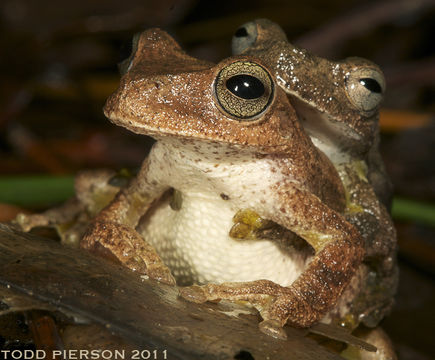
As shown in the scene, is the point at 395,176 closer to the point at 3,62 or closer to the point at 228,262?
the point at 228,262

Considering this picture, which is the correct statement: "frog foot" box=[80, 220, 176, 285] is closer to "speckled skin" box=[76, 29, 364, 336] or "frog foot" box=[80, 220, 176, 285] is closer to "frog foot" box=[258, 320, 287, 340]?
"speckled skin" box=[76, 29, 364, 336]

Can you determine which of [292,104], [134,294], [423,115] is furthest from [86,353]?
[423,115]

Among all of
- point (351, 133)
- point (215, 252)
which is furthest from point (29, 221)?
point (351, 133)

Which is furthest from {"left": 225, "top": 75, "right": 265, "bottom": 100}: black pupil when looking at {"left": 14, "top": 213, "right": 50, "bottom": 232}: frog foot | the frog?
{"left": 14, "top": 213, "right": 50, "bottom": 232}: frog foot

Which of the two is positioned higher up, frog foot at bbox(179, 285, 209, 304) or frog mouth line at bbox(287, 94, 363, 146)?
frog mouth line at bbox(287, 94, 363, 146)

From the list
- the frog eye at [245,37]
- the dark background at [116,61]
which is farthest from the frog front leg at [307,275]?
the dark background at [116,61]

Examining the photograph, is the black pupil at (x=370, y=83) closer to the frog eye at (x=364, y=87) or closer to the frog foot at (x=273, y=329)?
the frog eye at (x=364, y=87)
